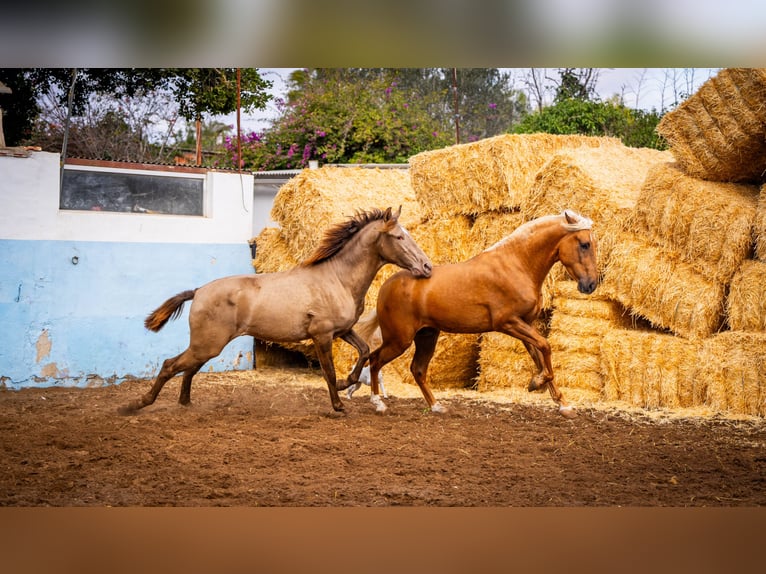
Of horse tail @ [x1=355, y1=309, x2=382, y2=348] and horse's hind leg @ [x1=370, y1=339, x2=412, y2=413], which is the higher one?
horse tail @ [x1=355, y1=309, x2=382, y2=348]

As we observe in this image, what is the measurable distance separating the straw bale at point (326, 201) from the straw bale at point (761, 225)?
3.41 metres

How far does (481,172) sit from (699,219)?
2113 mm

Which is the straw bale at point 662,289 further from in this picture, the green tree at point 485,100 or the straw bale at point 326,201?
the green tree at point 485,100

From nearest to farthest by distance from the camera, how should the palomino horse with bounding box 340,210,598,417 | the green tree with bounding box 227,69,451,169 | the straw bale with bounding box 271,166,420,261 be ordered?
the palomino horse with bounding box 340,210,598,417 < the straw bale with bounding box 271,166,420,261 < the green tree with bounding box 227,69,451,169

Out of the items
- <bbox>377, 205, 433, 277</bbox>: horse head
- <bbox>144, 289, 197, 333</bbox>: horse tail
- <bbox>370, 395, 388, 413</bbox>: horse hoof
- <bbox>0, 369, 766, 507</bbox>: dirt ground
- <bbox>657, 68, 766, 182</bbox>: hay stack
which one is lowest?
<bbox>0, 369, 766, 507</bbox>: dirt ground

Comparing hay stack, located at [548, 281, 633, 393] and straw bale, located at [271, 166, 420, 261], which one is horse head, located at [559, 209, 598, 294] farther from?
straw bale, located at [271, 166, 420, 261]

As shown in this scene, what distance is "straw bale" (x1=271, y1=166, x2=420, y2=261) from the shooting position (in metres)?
8.72

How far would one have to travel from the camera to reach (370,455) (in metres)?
5.43

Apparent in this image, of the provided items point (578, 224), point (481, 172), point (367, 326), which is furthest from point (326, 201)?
point (578, 224)

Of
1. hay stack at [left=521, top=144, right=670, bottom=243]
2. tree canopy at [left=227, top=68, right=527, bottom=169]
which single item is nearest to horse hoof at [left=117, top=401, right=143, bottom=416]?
hay stack at [left=521, top=144, right=670, bottom=243]

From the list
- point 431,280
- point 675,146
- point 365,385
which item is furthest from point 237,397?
point 675,146

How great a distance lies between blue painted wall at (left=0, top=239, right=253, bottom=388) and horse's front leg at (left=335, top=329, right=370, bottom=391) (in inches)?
114

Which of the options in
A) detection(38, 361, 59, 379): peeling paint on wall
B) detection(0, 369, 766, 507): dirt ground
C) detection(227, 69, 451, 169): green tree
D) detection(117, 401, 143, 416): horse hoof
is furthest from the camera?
detection(227, 69, 451, 169): green tree

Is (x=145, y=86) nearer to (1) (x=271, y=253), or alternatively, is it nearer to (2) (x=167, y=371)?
(1) (x=271, y=253)
